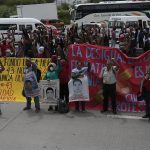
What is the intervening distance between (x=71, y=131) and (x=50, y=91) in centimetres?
221

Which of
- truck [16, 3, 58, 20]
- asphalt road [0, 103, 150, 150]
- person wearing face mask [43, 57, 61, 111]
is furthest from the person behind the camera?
truck [16, 3, 58, 20]

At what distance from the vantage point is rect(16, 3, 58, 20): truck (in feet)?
168

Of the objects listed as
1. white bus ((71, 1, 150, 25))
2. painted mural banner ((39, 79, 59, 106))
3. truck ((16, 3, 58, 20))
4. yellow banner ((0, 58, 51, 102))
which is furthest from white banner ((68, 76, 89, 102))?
truck ((16, 3, 58, 20))

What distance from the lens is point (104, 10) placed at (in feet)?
162

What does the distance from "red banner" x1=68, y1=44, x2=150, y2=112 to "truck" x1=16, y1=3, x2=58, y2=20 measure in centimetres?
3860

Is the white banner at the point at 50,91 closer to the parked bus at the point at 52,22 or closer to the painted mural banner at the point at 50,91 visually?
the painted mural banner at the point at 50,91

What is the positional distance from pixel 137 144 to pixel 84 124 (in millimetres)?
1987

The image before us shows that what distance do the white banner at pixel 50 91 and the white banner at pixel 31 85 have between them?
165 mm

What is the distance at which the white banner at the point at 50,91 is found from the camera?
1295cm

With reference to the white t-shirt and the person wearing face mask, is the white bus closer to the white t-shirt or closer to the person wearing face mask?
the person wearing face mask

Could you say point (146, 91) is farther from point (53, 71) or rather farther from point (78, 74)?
point (53, 71)

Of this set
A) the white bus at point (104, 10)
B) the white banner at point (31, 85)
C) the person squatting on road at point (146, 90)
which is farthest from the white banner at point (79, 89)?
the white bus at point (104, 10)

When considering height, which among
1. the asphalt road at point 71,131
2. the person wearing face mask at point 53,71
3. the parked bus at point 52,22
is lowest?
the parked bus at point 52,22

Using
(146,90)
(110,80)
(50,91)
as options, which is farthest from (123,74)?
(50,91)
